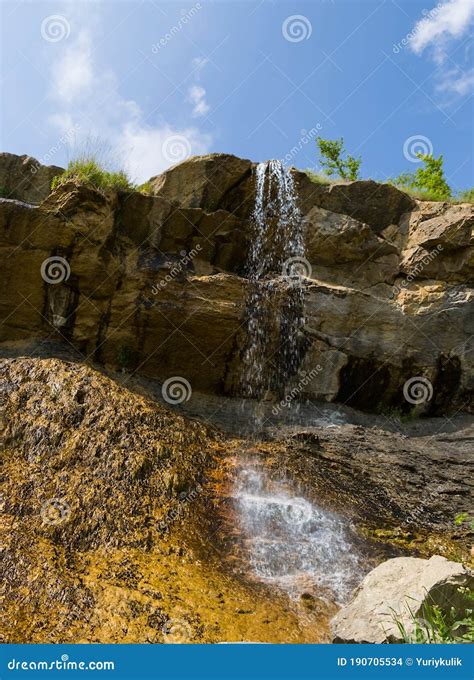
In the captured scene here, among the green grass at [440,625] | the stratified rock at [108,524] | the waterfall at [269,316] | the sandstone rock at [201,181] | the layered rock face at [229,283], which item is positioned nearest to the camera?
the green grass at [440,625]

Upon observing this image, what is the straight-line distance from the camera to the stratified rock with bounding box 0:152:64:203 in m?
12.6

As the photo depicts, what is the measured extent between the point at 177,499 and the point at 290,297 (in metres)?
5.96

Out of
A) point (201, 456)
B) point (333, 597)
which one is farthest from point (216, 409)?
point (333, 597)

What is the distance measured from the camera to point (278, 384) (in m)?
12.3

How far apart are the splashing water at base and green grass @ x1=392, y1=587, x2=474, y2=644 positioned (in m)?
1.88

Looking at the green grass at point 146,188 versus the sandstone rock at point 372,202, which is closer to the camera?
the green grass at point 146,188

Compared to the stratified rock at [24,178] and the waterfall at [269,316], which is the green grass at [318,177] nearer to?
the waterfall at [269,316]

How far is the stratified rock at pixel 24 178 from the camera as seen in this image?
12.6 metres

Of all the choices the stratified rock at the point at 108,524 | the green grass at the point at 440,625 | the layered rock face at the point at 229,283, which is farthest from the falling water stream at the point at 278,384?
the green grass at the point at 440,625

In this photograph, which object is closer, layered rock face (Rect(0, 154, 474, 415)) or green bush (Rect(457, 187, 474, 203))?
layered rock face (Rect(0, 154, 474, 415))

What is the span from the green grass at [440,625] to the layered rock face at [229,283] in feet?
25.0

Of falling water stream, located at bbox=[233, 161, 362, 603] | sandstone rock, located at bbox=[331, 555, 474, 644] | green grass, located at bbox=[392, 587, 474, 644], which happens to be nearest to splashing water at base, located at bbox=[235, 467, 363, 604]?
falling water stream, located at bbox=[233, 161, 362, 603]

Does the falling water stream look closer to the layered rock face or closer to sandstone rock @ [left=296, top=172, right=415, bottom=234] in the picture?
the layered rock face

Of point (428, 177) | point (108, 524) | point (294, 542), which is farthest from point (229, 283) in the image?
point (428, 177)
